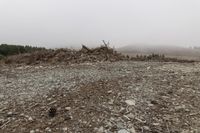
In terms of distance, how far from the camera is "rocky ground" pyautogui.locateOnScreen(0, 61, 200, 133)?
5738mm

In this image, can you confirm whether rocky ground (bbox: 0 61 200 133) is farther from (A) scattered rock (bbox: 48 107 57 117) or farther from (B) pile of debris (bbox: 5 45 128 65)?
(B) pile of debris (bbox: 5 45 128 65)

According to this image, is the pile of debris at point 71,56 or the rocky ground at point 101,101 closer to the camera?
the rocky ground at point 101,101

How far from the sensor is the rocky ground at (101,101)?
18.8ft

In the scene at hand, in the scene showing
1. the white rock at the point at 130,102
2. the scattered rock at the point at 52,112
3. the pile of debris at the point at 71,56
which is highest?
the pile of debris at the point at 71,56

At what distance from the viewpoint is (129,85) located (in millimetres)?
7395

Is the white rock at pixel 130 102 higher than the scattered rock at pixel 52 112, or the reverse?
the white rock at pixel 130 102

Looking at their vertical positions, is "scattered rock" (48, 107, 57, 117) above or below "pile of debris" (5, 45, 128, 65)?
below

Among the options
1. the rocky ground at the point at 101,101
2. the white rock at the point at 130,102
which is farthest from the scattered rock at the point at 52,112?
the white rock at the point at 130,102

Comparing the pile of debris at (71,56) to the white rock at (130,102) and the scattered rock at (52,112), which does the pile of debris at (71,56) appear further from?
the scattered rock at (52,112)

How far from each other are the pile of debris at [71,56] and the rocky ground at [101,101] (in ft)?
Result: 6.82

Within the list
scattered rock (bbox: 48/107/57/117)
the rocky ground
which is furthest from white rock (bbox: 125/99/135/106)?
scattered rock (bbox: 48/107/57/117)

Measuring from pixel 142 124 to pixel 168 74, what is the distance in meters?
3.06

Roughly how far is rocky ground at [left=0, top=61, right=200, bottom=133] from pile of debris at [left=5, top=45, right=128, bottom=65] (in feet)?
6.82

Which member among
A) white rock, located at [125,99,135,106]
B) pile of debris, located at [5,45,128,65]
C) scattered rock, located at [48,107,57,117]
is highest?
pile of debris, located at [5,45,128,65]
